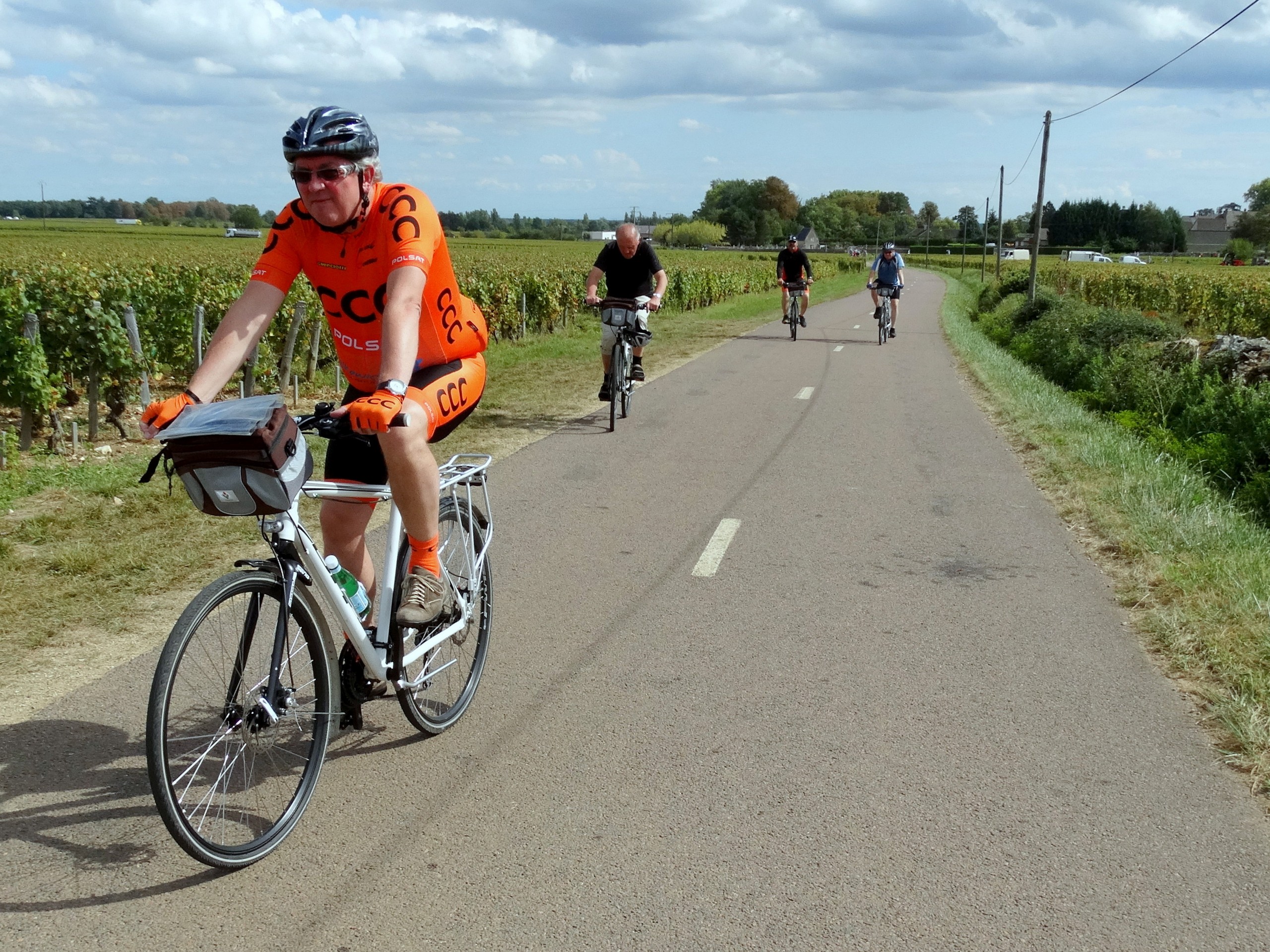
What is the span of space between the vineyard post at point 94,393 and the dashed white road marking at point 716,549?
631 centimetres

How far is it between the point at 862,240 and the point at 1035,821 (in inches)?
7668

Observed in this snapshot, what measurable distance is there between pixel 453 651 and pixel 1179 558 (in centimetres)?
455

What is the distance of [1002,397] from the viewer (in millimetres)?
14555

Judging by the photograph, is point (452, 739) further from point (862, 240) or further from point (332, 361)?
point (862, 240)

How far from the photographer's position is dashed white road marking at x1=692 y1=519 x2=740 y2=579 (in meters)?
6.47

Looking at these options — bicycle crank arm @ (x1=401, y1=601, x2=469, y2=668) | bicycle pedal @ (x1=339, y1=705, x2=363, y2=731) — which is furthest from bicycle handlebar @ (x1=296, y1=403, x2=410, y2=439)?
bicycle pedal @ (x1=339, y1=705, x2=363, y2=731)

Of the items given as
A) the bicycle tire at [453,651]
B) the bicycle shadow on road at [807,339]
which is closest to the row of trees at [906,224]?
the bicycle shadow on road at [807,339]

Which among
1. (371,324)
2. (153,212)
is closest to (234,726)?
(371,324)

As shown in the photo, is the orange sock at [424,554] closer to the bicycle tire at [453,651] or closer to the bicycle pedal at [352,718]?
the bicycle tire at [453,651]

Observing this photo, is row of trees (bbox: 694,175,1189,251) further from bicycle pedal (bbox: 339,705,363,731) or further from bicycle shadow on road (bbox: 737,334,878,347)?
bicycle pedal (bbox: 339,705,363,731)

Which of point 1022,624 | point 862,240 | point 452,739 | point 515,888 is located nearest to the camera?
point 515,888

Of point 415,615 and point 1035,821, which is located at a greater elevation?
point 415,615

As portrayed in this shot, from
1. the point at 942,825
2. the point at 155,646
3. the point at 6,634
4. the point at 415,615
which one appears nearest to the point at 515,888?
the point at 415,615

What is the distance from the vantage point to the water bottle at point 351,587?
3.48 m
